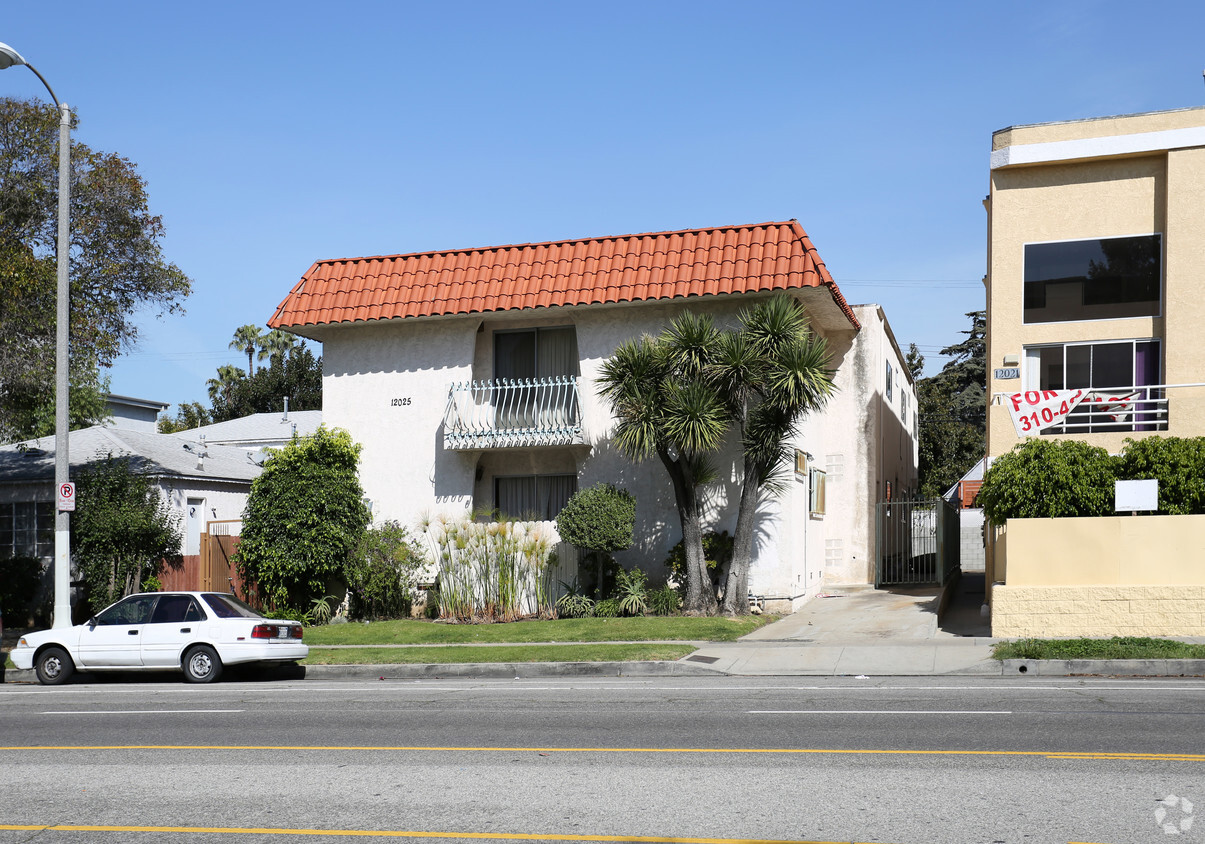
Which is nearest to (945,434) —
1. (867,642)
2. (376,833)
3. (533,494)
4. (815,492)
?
(815,492)

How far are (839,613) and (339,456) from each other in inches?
408

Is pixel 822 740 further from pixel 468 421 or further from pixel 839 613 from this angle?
pixel 468 421

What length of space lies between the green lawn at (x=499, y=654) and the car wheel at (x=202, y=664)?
59.3 inches

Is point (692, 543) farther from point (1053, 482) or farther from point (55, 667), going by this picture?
point (55, 667)

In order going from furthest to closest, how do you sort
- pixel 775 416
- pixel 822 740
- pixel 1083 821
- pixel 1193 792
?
pixel 775 416 < pixel 822 740 < pixel 1193 792 < pixel 1083 821

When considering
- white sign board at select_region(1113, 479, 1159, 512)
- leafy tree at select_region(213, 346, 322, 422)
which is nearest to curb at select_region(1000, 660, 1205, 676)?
white sign board at select_region(1113, 479, 1159, 512)

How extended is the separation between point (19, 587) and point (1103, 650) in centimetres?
2161

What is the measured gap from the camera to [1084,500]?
16.9m

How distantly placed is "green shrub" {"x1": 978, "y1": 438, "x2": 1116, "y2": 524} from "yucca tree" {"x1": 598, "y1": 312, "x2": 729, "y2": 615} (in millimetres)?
4680

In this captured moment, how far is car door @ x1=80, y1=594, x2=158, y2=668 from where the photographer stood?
1617 centimetres

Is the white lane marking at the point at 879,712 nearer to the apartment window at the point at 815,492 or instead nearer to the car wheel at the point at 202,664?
the car wheel at the point at 202,664

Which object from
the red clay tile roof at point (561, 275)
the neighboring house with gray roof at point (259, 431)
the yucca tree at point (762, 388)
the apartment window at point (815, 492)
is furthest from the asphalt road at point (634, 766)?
the neighboring house with gray roof at point (259, 431)

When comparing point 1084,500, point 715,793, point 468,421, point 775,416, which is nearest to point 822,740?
point 715,793

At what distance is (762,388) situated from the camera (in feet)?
63.7
